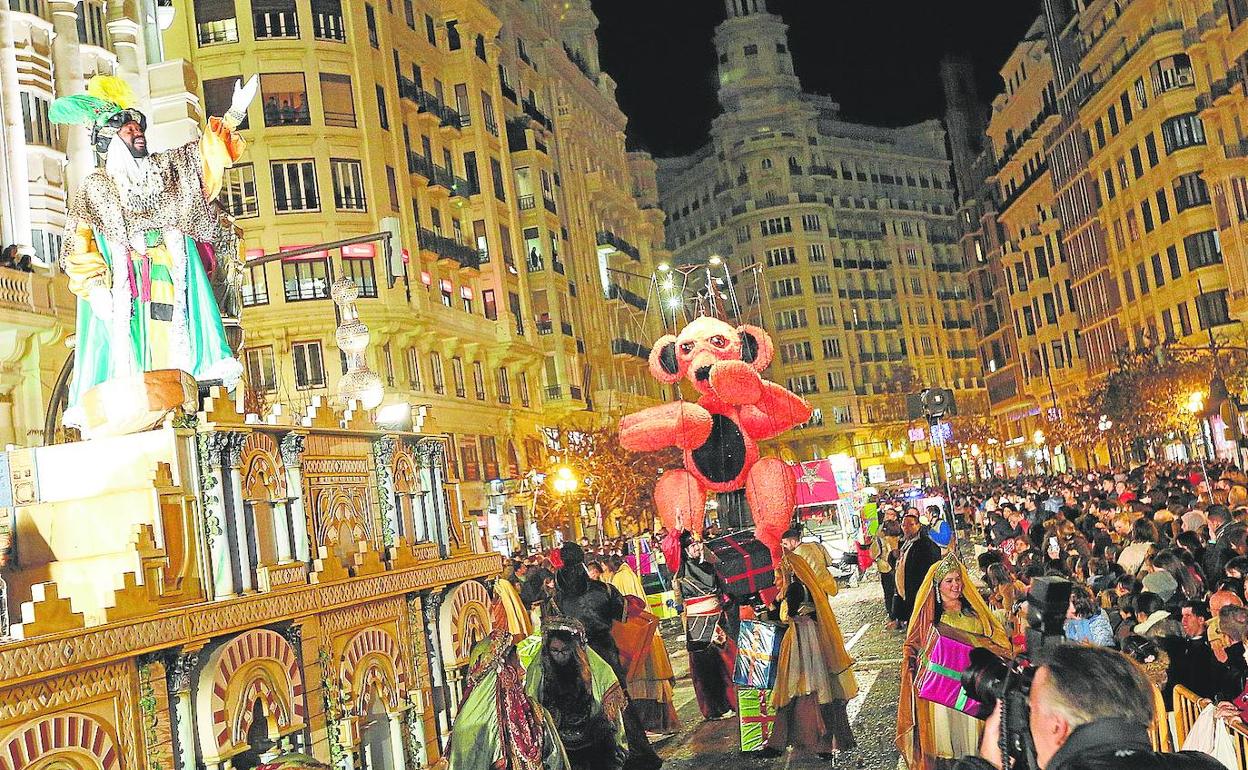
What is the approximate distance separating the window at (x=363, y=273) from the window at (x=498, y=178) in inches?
410

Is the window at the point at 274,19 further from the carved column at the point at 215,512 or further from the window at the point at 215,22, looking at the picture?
the carved column at the point at 215,512

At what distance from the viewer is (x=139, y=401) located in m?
7.56

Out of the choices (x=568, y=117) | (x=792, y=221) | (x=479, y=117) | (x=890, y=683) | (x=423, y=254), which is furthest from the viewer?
(x=792, y=221)

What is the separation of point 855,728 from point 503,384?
33942 millimetres

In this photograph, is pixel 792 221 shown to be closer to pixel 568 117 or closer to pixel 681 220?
pixel 681 220

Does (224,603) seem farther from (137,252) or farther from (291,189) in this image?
(291,189)

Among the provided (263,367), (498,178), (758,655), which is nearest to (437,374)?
(263,367)

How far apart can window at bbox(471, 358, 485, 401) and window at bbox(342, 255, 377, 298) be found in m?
6.38

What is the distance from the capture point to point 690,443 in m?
15.5

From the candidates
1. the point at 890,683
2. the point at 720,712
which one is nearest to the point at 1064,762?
the point at 720,712

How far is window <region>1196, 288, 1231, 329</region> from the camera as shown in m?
50.5

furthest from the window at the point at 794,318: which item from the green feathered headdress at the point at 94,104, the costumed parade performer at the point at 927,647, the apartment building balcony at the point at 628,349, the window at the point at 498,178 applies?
the green feathered headdress at the point at 94,104

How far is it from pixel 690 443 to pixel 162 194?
8.02 metres

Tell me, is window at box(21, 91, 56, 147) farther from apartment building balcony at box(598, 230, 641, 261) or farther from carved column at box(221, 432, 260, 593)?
apartment building balcony at box(598, 230, 641, 261)
